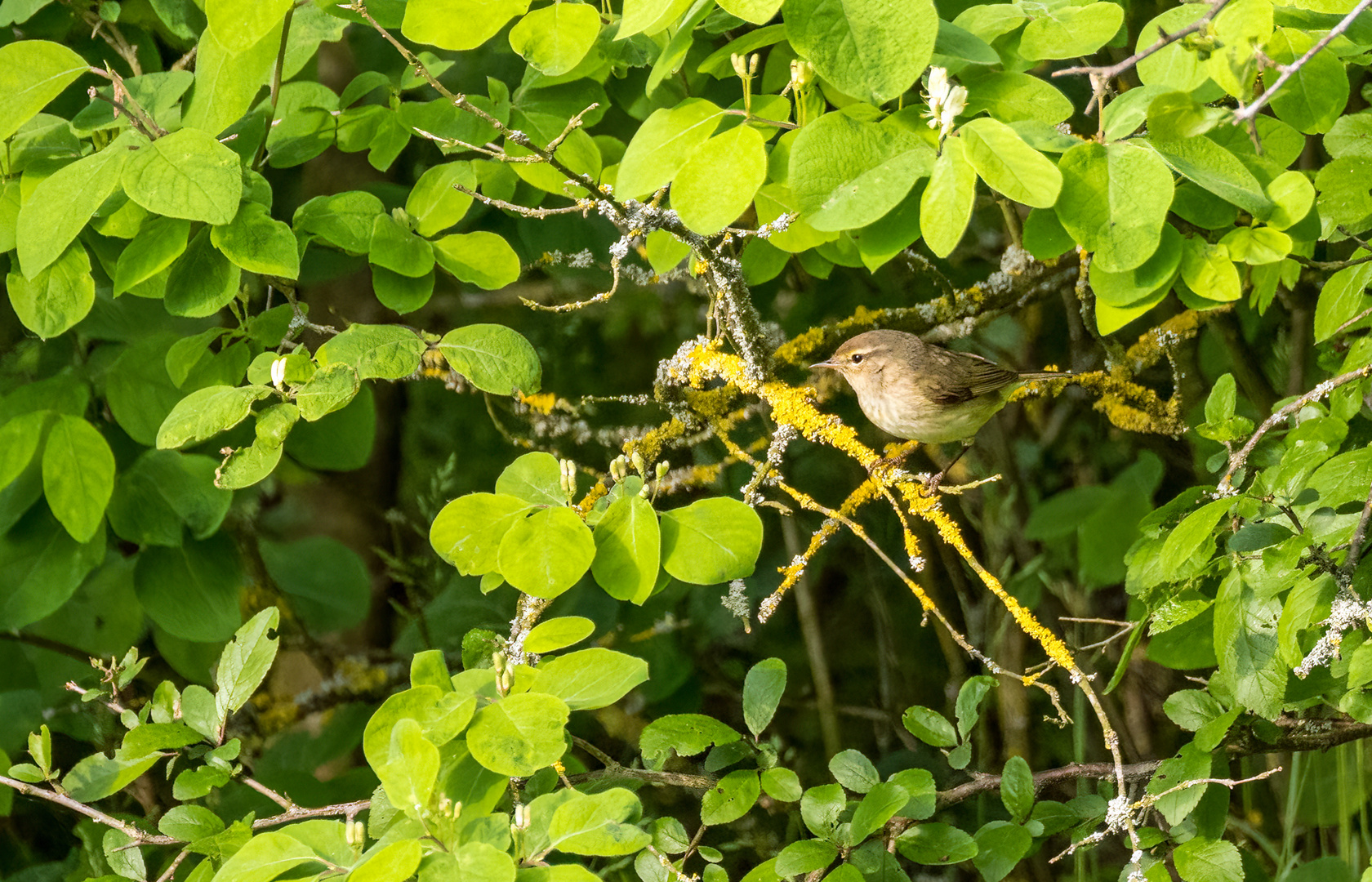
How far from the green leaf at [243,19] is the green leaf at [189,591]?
1072mm

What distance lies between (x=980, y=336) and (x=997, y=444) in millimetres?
361

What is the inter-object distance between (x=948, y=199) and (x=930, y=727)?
836 mm

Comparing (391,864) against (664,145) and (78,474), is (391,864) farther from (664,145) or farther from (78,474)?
(78,474)

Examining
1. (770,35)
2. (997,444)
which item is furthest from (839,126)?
(997,444)

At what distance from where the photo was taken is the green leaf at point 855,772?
4.91 ft

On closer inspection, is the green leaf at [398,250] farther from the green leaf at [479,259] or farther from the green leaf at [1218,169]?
the green leaf at [1218,169]

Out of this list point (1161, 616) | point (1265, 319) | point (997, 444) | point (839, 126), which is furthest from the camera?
point (997, 444)

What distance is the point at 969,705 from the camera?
156 cm

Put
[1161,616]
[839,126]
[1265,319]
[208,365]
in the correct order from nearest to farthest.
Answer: [839,126]
[1161,616]
[208,365]
[1265,319]

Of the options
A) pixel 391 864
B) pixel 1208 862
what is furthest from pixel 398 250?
pixel 1208 862

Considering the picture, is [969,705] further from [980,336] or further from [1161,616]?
[980,336]

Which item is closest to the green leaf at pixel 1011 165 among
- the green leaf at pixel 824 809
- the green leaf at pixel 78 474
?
the green leaf at pixel 824 809

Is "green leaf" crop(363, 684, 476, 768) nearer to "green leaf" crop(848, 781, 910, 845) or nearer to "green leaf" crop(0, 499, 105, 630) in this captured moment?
"green leaf" crop(848, 781, 910, 845)

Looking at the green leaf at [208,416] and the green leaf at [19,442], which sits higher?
the green leaf at [208,416]
